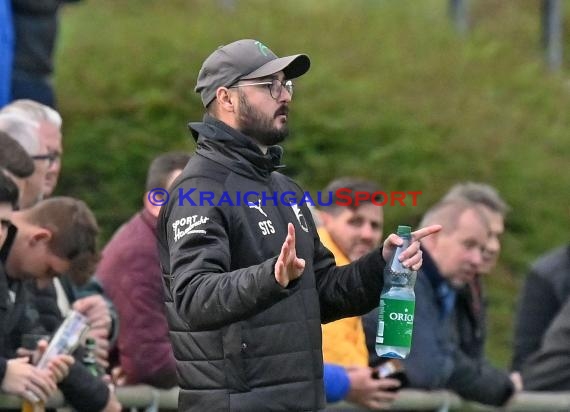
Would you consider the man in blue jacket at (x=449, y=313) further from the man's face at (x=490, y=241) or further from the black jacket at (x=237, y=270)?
the black jacket at (x=237, y=270)

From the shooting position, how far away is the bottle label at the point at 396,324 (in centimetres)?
553

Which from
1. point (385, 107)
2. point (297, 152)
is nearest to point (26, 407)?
point (297, 152)

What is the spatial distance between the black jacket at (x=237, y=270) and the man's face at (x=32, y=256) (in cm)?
99

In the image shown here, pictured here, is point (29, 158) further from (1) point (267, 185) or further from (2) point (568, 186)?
(2) point (568, 186)

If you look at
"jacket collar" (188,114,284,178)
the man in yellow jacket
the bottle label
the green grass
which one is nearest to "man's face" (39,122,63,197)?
the man in yellow jacket

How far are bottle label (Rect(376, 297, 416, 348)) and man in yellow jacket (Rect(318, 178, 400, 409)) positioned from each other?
1553mm

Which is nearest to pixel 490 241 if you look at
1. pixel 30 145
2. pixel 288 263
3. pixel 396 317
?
pixel 30 145

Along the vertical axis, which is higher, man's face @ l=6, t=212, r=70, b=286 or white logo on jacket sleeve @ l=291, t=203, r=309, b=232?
white logo on jacket sleeve @ l=291, t=203, r=309, b=232

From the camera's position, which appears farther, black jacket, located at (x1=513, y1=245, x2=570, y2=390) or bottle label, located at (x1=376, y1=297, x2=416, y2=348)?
black jacket, located at (x1=513, y1=245, x2=570, y2=390)

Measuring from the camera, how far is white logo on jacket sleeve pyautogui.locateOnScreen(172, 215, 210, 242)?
5.24 meters

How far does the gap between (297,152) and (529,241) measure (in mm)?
2006

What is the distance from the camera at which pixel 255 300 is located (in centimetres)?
493

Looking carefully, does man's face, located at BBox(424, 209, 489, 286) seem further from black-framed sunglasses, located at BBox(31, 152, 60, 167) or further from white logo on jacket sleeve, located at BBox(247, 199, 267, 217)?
white logo on jacket sleeve, located at BBox(247, 199, 267, 217)

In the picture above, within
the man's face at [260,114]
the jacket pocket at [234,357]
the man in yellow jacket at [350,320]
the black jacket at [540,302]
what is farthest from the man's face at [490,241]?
the jacket pocket at [234,357]
